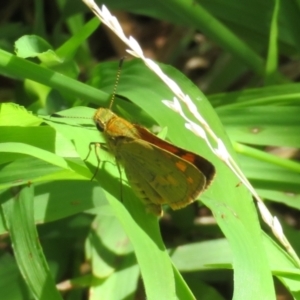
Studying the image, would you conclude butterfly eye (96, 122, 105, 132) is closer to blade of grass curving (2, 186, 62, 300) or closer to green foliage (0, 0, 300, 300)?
green foliage (0, 0, 300, 300)


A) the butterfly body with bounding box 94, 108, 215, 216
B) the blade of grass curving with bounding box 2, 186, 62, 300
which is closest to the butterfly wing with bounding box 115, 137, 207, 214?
the butterfly body with bounding box 94, 108, 215, 216

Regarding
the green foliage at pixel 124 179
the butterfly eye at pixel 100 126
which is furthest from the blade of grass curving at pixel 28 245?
the butterfly eye at pixel 100 126

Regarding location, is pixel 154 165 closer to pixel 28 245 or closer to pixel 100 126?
pixel 100 126

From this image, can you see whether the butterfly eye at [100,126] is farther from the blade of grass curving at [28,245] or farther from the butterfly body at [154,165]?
the blade of grass curving at [28,245]

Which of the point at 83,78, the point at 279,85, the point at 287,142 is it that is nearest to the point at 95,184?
the point at 287,142

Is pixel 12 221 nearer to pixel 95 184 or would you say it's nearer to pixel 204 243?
pixel 95 184

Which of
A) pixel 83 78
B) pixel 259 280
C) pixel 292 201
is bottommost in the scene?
pixel 259 280
